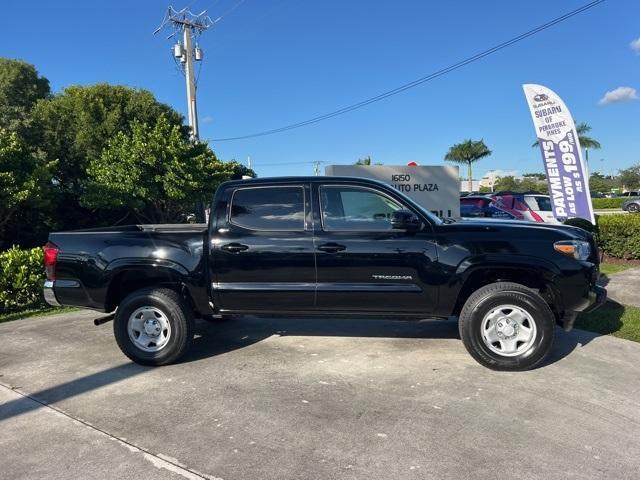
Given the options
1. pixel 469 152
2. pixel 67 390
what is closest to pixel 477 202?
pixel 67 390

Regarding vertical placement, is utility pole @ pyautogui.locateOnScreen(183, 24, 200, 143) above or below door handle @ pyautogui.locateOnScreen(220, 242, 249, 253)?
above

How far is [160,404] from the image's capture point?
4.11 m

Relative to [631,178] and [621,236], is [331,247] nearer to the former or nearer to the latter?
[621,236]

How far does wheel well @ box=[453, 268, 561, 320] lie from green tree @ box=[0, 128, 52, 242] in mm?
8791

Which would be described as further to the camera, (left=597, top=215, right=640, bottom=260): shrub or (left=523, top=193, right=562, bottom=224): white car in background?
(left=523, top=193, right=562, bottom=224): white car in background

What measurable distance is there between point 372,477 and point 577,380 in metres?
2.50

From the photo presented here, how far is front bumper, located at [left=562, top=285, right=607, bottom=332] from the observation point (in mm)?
4660

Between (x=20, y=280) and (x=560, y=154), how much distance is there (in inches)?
404

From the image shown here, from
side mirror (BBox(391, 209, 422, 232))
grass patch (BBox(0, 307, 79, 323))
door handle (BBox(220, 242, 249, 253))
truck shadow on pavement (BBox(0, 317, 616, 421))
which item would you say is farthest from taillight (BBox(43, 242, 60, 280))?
side mirror (BBox(391, 209, 422, 232))

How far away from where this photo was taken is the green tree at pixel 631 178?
268 feet

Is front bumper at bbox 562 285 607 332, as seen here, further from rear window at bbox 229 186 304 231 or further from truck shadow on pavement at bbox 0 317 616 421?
rear window at bbox 229 186 304 231

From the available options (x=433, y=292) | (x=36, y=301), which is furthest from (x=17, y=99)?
(x=433, y=292)

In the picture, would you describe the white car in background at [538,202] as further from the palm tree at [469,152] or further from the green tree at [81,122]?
the palm tree at [469,152]

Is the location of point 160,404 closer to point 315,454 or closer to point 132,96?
point 315,454
